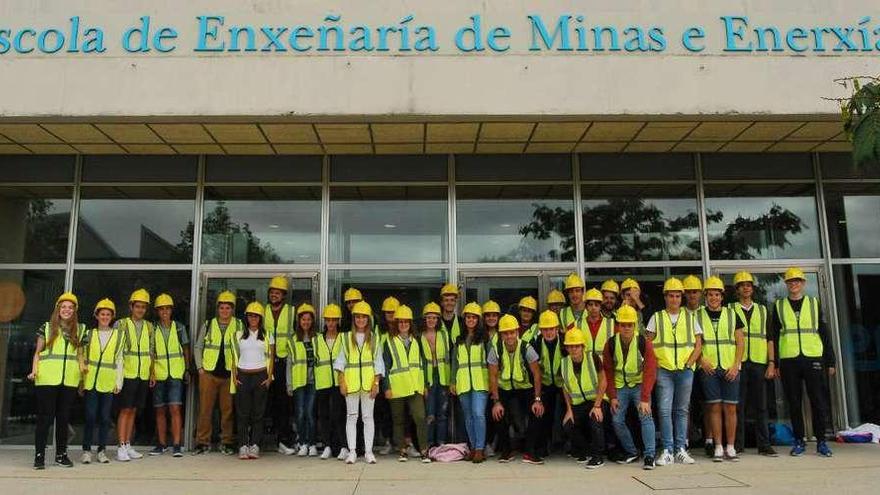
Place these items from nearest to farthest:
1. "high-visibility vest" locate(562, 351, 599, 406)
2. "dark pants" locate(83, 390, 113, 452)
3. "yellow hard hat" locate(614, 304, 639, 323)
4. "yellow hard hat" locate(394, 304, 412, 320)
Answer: "yellow hard hat" locate(614, 304, 639, 323) < "high-visibility vest" locate(562, 351, 599, 406) < "dark pants" locate(83, 390, 113, 452) < "yellow hard hat" locate(394, 304, 412, 320)

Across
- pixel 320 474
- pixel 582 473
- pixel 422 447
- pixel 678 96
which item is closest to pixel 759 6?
pixel 678 96

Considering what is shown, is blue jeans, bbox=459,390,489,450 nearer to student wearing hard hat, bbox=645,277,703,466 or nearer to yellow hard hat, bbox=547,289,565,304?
yellow hard hat, bbox=547,289,565,304

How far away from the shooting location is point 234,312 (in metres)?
8.35

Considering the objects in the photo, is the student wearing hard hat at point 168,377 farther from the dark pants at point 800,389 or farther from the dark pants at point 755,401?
the dark pants at point 800,389

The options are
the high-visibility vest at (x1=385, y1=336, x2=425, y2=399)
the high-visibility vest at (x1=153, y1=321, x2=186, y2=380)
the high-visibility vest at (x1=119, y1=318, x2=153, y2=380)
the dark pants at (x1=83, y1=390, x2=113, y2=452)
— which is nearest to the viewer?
the high-visibility vest at (x1=385, y1=336, x2=425, y2=399)

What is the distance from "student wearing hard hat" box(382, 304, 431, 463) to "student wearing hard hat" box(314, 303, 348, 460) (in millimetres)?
569

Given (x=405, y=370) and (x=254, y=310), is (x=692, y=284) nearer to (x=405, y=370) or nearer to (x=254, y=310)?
(x=405, y=370)

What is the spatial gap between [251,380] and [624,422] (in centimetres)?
388

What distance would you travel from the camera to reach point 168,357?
7.81m

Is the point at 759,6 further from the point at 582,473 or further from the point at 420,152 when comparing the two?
the point at 582,473

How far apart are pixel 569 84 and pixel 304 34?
9.52ft

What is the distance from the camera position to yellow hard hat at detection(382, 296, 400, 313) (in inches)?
317

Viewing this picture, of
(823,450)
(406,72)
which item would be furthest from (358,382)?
(823,450)

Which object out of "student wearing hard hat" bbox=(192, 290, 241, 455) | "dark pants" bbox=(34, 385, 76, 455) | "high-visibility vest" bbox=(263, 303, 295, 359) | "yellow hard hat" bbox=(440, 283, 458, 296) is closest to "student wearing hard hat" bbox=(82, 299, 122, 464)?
"dark pants" bbox=(34, 385, 76, 455)
